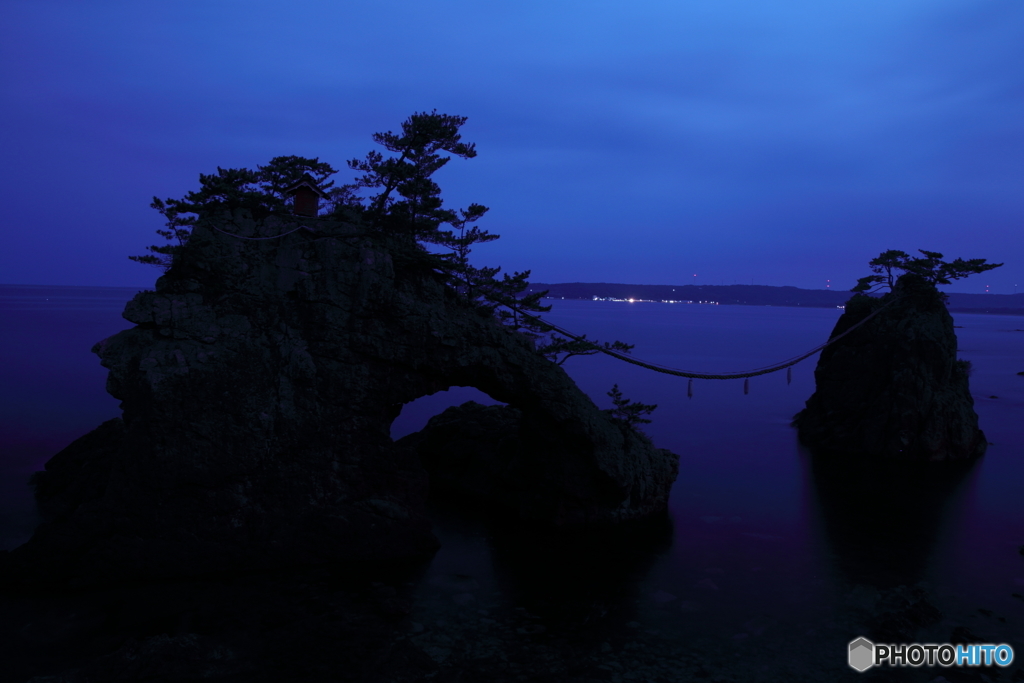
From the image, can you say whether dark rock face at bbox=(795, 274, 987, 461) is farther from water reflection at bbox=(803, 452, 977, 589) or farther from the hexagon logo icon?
the hexagon logo icon

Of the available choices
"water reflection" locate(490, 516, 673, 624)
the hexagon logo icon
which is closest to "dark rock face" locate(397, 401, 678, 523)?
"water reflection" locate(490, 516, 673, 624)

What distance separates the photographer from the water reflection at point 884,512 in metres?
16.7

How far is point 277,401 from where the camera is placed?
1537 cm

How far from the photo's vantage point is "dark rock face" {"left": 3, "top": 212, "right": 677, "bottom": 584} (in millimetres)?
14297

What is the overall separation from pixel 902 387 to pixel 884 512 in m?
8.63

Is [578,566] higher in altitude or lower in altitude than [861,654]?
higher

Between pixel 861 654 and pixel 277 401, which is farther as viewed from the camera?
pixel 277 401

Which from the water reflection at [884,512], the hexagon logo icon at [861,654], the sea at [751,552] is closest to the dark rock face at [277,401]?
the sea at [751,552]

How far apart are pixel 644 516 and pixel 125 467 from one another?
13.8 metres

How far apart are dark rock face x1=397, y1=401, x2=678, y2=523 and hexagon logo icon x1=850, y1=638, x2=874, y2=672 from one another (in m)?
7.28

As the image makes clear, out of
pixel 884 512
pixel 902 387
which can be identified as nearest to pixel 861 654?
pixel 884 512

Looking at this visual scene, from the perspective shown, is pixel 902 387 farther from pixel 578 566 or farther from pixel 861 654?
pixel 578 566

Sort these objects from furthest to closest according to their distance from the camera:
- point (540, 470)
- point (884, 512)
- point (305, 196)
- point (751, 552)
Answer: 1. point (884, 512)
2. point (540, 470)
3. point (751, 552)
4. point (305, 196)

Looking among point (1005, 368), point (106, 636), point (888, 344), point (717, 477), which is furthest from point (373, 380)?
point (1005, 368)
